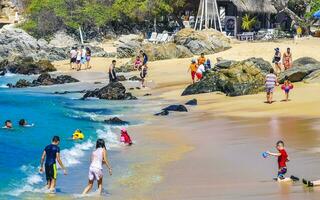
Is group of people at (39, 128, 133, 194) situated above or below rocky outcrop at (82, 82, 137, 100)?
above

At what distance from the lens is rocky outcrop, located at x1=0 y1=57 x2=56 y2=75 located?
4391 centimetres

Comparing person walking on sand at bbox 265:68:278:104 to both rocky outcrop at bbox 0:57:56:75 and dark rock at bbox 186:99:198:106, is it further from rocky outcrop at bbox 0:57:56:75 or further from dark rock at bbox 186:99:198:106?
rocky outcrop at bbox 0:57:56:75

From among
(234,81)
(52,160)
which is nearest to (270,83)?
(234,81)

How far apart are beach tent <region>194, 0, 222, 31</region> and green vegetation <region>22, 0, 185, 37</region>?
2.92 meters

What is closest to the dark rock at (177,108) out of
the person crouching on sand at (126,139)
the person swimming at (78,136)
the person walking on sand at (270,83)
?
the person walking on sand at (270,83)

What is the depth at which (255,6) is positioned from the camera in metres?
55.6

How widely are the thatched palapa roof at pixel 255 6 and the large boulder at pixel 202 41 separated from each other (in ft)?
23.7

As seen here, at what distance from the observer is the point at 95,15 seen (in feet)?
184

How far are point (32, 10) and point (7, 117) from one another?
34.0 m

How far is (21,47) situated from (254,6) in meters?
19.0

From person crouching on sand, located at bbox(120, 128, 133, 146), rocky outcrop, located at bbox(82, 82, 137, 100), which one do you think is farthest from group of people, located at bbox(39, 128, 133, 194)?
rocky outcrop, located at bbox(82, 82, 137, 100)

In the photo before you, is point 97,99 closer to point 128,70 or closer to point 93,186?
point 128,70

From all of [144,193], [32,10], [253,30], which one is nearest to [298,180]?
[144,193]

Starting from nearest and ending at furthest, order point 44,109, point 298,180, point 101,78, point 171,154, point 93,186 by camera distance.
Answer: point 298,180, point 93,186, point 171,154, point 44,109, point 101,78
